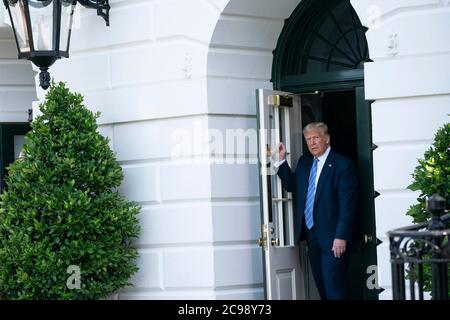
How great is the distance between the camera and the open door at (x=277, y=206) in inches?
443

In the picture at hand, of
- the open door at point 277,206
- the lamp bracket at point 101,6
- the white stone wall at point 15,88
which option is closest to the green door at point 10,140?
the white stone wall at point 15,88

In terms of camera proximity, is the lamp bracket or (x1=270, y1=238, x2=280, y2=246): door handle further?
the lamp bracket

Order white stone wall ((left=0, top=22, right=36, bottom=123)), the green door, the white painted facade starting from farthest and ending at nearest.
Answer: the green door < white stone wall ((left=0, top=22, right=36, bottom=123)) < the white painted facade

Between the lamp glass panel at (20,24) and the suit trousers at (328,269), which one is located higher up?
the lamp glass panel at (20,24)

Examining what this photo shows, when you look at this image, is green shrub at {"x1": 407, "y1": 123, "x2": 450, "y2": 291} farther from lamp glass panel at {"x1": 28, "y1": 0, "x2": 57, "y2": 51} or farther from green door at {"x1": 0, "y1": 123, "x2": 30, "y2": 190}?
green door at {"x1": 0, "y1": 123, "x2": 30, "y2": 190}

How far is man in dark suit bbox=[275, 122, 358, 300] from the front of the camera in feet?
36.5

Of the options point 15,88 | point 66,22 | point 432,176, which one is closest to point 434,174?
point 432,176

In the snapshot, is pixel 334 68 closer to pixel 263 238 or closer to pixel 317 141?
pixel 317 141

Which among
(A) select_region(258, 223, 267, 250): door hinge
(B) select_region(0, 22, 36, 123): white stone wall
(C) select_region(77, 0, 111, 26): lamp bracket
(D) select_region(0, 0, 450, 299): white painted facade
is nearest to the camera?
(D) select_region(0, 0, 450, 299): white painted facade

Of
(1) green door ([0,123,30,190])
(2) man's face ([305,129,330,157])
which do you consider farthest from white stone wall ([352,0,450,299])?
(1) green door ([0,123,30,190])

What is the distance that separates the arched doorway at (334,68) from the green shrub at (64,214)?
1.89 meters

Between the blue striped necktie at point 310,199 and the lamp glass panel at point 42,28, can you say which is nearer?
the lamp glass panel at point 42,28

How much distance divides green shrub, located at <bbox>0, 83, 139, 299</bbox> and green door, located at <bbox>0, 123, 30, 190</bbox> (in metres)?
3.48

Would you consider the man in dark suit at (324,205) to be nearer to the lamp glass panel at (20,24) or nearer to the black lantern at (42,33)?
the black lantern at (42,33)
